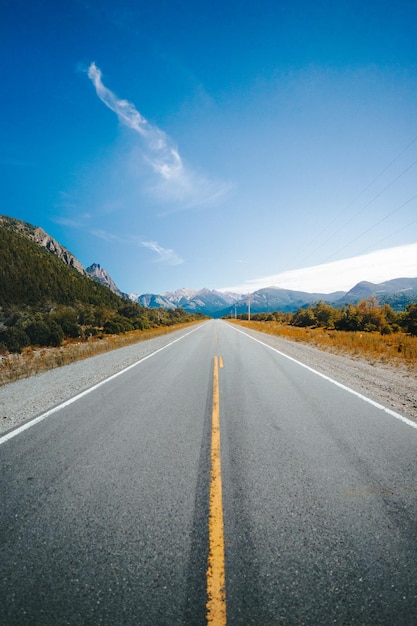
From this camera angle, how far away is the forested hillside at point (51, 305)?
72.8 ft

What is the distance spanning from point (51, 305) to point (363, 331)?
60670 mm

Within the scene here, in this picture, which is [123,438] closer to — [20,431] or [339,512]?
[20,431]

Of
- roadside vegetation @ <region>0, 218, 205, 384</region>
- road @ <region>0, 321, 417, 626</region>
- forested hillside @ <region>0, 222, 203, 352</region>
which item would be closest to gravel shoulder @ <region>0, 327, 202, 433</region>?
road @ <region>0, 321, 417, 626</region>

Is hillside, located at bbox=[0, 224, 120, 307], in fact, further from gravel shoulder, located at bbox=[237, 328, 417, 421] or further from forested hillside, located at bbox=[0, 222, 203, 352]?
gravel shoulder, located at bbox=[237, 328, 417, 421]

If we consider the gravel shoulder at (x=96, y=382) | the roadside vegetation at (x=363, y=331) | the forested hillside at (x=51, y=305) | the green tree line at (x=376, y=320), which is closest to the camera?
the gravel shoulder at (x=96, y=382)

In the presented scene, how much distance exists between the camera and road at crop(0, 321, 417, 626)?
5.72 feet

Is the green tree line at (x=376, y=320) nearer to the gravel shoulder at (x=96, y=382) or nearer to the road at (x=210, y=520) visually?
the gravel shoulder at (x=96, y=382)

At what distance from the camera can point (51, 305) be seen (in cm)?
5766

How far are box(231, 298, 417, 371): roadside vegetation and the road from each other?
9022 millimetres

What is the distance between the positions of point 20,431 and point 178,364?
6417 millimetres

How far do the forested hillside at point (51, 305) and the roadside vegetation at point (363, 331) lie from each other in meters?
20.9

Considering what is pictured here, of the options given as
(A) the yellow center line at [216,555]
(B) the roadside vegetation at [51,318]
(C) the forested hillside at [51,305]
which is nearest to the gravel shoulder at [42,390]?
(B) the roadside vegetation at [51,318]

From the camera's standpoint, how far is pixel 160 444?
13.1 feet

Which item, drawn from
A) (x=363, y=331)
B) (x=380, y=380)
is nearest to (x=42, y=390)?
(x=380, y=380)
